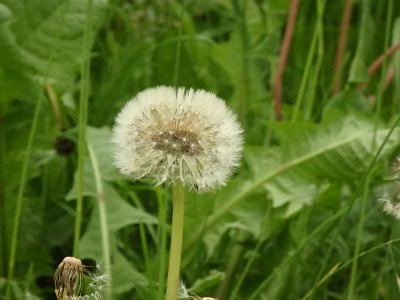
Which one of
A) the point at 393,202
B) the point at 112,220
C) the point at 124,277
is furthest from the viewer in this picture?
the point at 112,220

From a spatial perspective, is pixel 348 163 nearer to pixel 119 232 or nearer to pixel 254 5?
pixel 119 232

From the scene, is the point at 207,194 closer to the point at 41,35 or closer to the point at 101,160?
the point at 101,160

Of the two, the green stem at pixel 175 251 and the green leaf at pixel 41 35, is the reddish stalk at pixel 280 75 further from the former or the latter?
the green stem at pixel 175 251

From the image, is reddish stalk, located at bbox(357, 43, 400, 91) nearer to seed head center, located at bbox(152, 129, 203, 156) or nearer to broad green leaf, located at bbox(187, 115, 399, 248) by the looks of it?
broad green leaf, located at bbox(187, 115, 399, 248)

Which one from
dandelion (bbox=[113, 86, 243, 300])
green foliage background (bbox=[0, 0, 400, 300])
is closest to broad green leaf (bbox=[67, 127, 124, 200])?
green foliage background (bbox=[0, 0, 400, 300])

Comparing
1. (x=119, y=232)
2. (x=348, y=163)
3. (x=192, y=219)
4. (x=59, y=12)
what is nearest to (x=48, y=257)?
(x=119, y=232)

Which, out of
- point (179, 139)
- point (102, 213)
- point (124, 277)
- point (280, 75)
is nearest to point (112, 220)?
point (124, 277)
